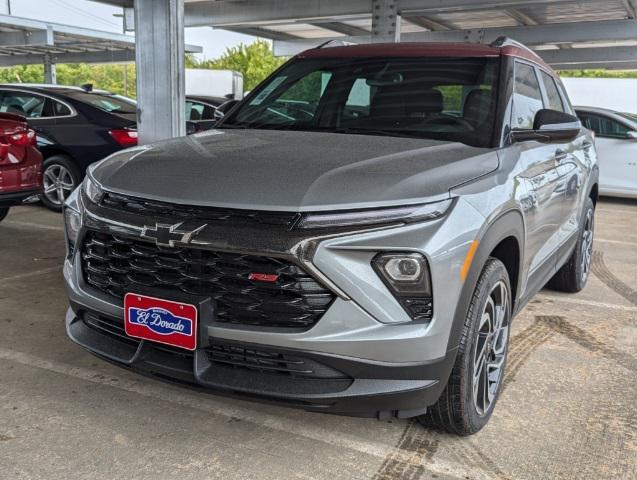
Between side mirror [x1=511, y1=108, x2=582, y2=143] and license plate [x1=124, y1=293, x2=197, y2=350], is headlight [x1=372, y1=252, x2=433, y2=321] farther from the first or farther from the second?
side mirror [x1=511, y1=108, x2=582, y2=143]

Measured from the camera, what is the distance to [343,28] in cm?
1822

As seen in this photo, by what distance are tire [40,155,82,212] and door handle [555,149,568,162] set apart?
5615 millimetres

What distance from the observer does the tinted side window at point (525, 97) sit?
11.1 feet

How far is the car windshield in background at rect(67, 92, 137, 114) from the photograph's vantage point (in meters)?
8.08

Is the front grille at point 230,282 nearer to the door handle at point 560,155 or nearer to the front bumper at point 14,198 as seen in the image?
the door handle at point 560,155

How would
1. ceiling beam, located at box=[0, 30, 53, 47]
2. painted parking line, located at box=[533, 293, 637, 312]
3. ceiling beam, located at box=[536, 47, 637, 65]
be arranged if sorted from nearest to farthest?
painted parking line, located at box=[533, 293, 637, 312] < ceiling beam, located at box=[0, 30, 53, 47] < ceiling beam, located at box=[536, 47, 637, 65]

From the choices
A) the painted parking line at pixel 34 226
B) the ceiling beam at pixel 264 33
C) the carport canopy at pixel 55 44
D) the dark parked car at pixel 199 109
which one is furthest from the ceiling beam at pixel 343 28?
the painted parking line at pixel 34 226

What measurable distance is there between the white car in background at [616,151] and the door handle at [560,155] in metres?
6.81

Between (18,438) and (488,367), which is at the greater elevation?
(488,367)

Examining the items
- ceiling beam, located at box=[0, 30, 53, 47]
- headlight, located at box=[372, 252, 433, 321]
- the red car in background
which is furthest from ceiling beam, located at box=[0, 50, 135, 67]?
headlight, located at box=[372, 252, 433, 321]

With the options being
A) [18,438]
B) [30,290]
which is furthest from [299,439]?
[30,290]

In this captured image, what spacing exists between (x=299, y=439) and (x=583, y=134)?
323 cm

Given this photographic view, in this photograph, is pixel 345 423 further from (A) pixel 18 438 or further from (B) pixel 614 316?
(B) pixel 614 316

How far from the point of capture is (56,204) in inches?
312
